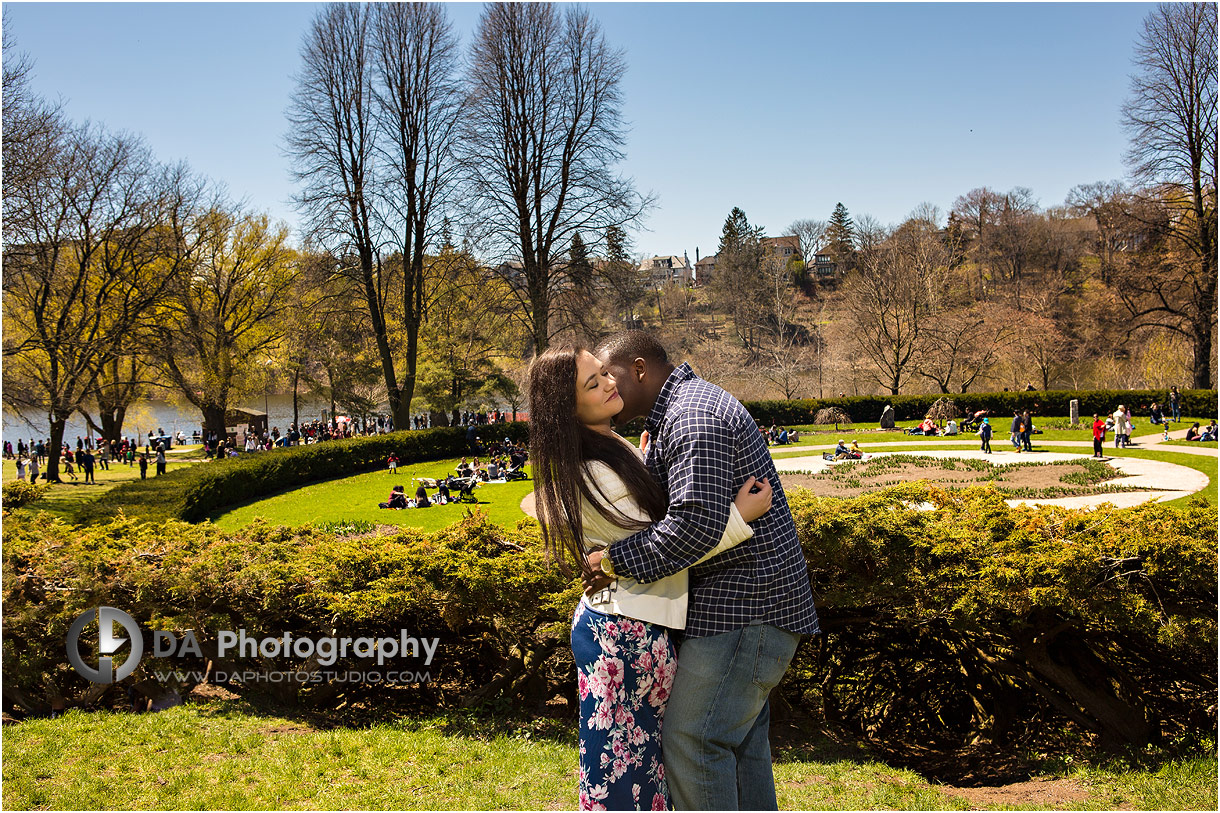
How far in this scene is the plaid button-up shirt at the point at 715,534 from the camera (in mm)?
1995

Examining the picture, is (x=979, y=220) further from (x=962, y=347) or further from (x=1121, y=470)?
(x=1121, y=470)

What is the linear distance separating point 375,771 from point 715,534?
297cm

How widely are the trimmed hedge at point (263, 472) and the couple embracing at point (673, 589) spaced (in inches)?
308

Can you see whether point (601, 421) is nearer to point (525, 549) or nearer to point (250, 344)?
point (525, 549)

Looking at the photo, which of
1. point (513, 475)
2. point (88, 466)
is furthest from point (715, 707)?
point (88, 466)

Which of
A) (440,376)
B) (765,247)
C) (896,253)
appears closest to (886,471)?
(440,376)

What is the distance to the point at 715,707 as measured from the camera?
208cm

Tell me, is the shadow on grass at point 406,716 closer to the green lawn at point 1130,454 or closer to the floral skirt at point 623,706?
the floral skirt at point 623,706

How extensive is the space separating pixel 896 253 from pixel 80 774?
43.5m

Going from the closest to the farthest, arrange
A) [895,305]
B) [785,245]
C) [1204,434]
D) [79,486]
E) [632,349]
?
[632,349] < [1204,434] < [79,486] < [895,305] < [785,245]

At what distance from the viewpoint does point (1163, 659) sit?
4.37 meters

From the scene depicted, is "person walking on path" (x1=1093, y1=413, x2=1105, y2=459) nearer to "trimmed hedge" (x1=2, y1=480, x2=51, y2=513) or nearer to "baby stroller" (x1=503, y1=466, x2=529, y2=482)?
"baby stroller" (x1=503, y1=466, x2=529, y2=482)

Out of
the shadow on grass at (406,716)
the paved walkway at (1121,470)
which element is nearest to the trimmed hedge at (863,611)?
the shadow on grass at (406,716)

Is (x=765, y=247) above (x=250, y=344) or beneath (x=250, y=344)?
above
